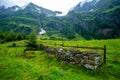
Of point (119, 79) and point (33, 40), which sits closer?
point (119, 79)

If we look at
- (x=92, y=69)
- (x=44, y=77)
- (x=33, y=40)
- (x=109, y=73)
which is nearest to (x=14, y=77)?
(x=44, y=77)

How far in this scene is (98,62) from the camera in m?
25.1

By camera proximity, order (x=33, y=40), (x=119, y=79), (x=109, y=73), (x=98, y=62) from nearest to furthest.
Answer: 1. (x=119, y=79)
2. (x=109, y=73)
3. (x=98, y=62)
4. (x=33, y=40)

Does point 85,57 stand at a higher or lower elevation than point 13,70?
higher

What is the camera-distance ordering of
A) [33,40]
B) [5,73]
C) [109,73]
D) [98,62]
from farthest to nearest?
[33,40]
[5,73]
[98,62]
[109,73]

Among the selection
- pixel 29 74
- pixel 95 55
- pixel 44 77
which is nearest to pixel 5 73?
pixel 29 74

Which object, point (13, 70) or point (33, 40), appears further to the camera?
point (33, 40)

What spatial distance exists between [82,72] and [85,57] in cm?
239

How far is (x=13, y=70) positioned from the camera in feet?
95.9

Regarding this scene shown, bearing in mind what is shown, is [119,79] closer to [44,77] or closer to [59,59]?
[44,77]

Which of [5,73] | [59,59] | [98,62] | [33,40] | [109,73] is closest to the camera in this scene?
[109,73]

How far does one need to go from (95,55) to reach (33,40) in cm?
3757

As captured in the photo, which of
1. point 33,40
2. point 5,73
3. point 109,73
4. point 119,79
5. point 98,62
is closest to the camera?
point 119,79

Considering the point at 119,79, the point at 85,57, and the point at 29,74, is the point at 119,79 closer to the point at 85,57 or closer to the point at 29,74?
the point at 85,57
